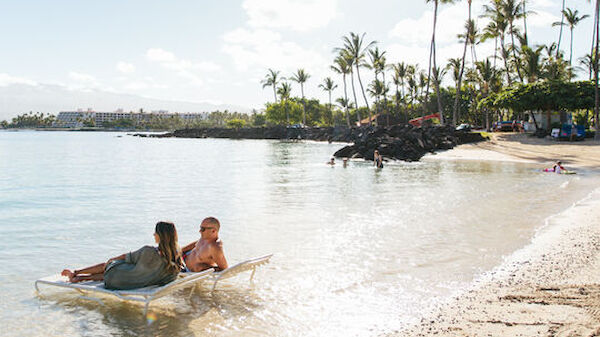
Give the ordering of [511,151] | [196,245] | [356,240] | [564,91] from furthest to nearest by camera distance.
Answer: [564,91], [511,151], [356,240], [196,245]

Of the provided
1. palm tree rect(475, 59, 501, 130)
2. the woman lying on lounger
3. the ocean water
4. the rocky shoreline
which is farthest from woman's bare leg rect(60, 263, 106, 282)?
palm tree rect(475, 59, 501, 130)

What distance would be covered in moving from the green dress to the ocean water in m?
0.48

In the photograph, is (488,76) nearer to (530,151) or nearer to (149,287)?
(530,151)

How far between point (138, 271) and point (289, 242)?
4.52 m

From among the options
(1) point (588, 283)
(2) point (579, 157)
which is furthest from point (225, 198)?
(2) point (579, 157)

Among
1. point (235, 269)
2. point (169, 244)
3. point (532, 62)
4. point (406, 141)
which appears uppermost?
point (532, 62)

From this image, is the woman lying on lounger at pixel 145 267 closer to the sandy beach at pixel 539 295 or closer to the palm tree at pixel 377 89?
the sandy beach at pixel 539 295

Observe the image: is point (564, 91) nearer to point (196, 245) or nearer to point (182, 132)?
point (196, 245)

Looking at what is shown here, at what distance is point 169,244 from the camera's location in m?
5.43

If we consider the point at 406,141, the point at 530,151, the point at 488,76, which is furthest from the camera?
the point at 488,76

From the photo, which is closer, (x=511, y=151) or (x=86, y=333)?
(x=86, y=333)

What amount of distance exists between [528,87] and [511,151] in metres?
8.62

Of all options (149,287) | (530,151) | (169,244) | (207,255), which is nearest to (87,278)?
(149,287)

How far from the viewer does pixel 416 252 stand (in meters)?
8.50
